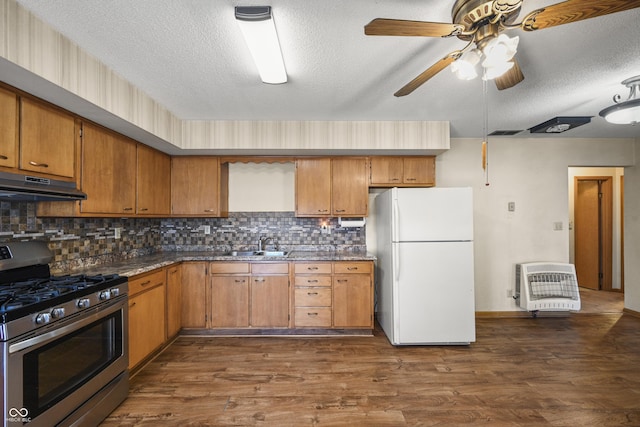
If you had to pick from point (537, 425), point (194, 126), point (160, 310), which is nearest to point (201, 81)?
point (194, 126)

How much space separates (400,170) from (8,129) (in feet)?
11.1

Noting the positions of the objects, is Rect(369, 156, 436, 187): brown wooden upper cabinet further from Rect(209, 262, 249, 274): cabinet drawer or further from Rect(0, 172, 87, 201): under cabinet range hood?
Rect(0, 172, 87, 201): under cabinet range hood

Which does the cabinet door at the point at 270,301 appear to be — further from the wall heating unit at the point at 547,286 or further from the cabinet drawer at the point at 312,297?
the wall heating unit at the point at 547,286

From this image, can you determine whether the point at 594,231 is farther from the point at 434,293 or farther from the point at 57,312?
the point at 57,312

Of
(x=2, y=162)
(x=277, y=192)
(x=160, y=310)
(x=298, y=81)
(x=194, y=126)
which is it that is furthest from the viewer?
(x=277, y=192)

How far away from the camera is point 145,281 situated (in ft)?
8.74

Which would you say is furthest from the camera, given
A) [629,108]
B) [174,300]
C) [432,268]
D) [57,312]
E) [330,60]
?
[174,300]

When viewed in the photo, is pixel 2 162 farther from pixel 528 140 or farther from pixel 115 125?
pixel 528 140

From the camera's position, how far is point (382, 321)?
140 inches

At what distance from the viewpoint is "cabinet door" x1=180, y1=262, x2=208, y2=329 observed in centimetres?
337

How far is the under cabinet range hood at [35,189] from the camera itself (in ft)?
5.47

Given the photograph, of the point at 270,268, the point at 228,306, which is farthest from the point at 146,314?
the point at 270,268

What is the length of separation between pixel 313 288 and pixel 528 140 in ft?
11.5

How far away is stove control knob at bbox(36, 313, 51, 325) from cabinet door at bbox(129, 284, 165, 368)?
2.92 feet
